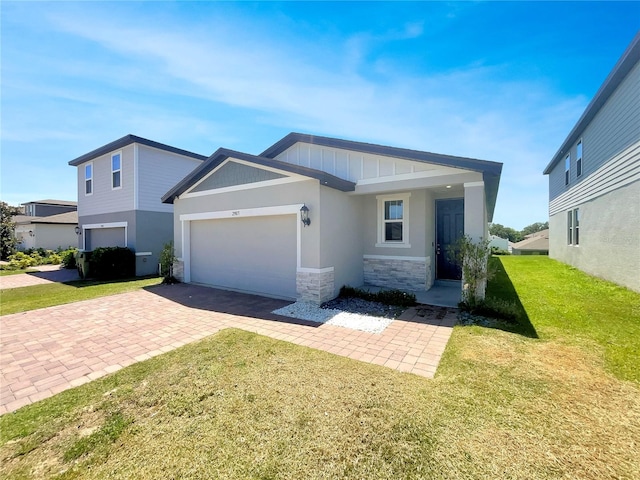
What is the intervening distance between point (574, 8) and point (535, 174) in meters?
16.0

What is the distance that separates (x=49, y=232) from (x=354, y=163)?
26.4 meters

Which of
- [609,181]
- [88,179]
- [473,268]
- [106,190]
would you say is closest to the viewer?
[473,268]

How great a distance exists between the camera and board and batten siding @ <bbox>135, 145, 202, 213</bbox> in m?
13.1

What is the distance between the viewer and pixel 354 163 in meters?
8.30

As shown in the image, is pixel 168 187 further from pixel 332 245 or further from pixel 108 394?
pixel 108 394

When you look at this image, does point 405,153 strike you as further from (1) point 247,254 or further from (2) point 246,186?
(1) point 247,254

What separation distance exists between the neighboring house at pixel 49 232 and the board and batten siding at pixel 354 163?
2210cm

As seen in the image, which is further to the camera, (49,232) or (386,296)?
(49,232)

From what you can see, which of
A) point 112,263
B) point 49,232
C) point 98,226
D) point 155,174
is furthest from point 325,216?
point 49,232

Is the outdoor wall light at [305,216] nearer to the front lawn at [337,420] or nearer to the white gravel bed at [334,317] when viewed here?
the white gravel bed at [334,317]

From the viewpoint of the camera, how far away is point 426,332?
209 inches

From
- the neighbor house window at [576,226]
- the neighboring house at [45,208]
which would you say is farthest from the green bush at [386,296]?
the neighboring house at [45,208]

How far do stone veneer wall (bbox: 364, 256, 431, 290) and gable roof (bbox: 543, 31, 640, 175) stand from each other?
25.7 ft

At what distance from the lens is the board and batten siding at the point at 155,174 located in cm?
1315
